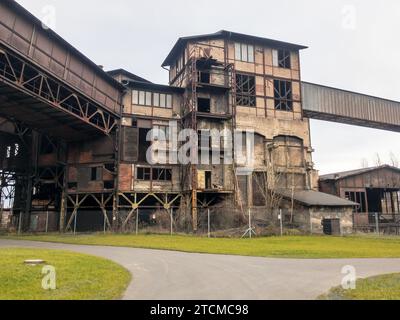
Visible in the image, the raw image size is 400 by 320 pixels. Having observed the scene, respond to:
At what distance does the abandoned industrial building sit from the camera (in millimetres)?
29734

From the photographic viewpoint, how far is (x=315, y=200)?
3055 centimetres

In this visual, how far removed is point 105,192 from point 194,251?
16767mm

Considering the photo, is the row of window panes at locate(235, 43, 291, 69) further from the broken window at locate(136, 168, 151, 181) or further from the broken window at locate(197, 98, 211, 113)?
the broken window at locate(136, 168, 151, 181)

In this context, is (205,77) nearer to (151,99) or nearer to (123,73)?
(151,99)

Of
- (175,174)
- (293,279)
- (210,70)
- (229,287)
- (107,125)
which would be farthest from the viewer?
(210,70)

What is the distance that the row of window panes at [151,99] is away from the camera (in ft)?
107

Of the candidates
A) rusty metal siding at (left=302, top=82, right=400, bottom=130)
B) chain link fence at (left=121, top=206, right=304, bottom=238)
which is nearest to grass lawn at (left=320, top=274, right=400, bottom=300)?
Result: chain link fence at (left=121, top=206, right=304, bottom=238)

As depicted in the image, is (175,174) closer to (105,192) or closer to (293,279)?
(105,192)

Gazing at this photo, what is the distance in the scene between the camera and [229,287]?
7.97m

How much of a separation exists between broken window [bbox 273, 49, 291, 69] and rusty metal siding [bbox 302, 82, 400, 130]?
2.83m

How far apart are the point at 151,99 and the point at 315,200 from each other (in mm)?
17107
